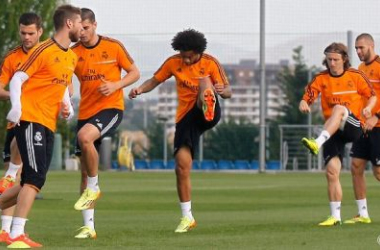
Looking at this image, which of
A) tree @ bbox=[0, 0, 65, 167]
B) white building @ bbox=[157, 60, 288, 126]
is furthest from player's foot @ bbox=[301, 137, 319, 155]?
white building @ bbox=[157, 60, 288, 126]

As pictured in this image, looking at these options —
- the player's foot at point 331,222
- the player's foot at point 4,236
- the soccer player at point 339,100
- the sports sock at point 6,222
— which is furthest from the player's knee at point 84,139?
the player's foot at point 331,222

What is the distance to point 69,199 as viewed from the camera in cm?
2208

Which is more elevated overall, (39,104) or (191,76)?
(191,76)

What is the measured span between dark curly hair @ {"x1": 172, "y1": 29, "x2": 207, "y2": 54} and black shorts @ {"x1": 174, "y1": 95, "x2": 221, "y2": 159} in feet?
2.19

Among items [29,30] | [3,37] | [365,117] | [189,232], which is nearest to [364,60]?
[365,117]

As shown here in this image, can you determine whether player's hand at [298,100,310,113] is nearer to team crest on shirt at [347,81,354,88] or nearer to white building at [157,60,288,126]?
team crest on shirt at [347,81,354,88]

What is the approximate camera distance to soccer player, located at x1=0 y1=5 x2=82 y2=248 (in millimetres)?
A: 12008

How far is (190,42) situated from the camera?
14.4 meters

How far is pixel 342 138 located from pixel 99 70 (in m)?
3.16

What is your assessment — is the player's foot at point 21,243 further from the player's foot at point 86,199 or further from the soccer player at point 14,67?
the player's foot at point 86,199

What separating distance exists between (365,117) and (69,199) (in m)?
7.79

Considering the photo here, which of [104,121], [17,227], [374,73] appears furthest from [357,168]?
[17,227]

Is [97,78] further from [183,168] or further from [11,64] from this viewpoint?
[183,168]

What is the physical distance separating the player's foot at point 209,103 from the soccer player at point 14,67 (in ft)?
6.50
